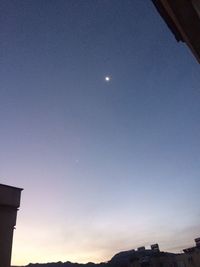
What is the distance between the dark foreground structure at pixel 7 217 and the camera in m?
12.7

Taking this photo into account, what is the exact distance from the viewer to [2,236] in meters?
12.9

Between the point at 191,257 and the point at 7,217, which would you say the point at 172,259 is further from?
the point at 7,217

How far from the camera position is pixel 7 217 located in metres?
13.5

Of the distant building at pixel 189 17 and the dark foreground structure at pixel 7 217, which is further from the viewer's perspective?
the dark foreground structure at pixel 7 217

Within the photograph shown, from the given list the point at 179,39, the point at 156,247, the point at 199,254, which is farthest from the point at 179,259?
the point at 179,39

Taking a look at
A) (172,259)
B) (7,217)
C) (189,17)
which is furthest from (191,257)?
(189,17)

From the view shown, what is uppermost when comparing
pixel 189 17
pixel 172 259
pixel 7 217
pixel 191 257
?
pixel 7 217

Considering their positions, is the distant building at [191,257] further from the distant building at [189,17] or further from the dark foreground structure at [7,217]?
the distant building at [189,17]

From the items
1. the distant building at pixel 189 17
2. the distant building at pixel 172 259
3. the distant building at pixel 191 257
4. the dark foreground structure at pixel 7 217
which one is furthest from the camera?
the distant building at pixel 172 259

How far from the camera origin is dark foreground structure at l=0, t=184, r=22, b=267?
12688 mm

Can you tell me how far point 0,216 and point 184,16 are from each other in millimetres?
13206

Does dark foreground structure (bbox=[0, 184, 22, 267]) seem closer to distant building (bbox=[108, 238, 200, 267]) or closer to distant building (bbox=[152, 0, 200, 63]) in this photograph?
distant building (bbox=[152, 0, 200, 63])

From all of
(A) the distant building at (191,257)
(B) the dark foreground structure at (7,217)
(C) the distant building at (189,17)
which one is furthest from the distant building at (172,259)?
(C) the distant building at (189,17)

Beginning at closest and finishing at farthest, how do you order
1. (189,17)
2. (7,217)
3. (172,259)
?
(189,17)
(7,217)
(172,259)
